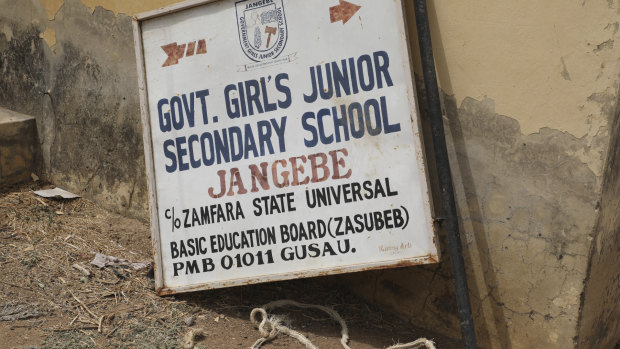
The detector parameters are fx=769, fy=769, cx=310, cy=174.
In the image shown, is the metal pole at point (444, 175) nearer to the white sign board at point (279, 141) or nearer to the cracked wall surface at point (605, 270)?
the white sign board at point (279, 141)

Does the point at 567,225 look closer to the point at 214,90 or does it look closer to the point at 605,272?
the point at 605,272

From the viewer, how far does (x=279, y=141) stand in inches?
158

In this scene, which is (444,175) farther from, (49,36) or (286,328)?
(49,36)

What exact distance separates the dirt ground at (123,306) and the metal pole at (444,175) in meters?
0.32

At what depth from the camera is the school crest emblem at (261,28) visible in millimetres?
4016

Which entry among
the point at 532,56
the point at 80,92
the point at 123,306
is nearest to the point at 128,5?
the point at 80,92

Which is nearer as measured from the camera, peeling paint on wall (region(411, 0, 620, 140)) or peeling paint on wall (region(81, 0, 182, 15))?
peeling paint on wall (region(411, 0, 620, 140))

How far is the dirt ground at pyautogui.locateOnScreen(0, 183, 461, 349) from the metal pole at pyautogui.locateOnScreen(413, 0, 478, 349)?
1.06ft

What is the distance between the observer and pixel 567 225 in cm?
360

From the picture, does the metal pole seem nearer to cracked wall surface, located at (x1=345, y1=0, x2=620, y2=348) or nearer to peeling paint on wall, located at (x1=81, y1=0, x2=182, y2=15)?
cracked wall surface, located at (x1=345, y1=0, x2=620, y2=348)

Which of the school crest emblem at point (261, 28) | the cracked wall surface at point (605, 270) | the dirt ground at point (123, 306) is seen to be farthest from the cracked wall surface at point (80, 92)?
the cracked wall surface at point (605, 270)

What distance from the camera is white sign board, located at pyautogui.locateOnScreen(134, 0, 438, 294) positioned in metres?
3.75

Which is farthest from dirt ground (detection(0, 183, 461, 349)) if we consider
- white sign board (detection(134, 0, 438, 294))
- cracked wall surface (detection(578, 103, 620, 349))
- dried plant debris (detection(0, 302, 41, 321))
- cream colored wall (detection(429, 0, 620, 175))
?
cream colored wall (detection(429, 0, 620, 175))

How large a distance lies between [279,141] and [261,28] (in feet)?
1.99
